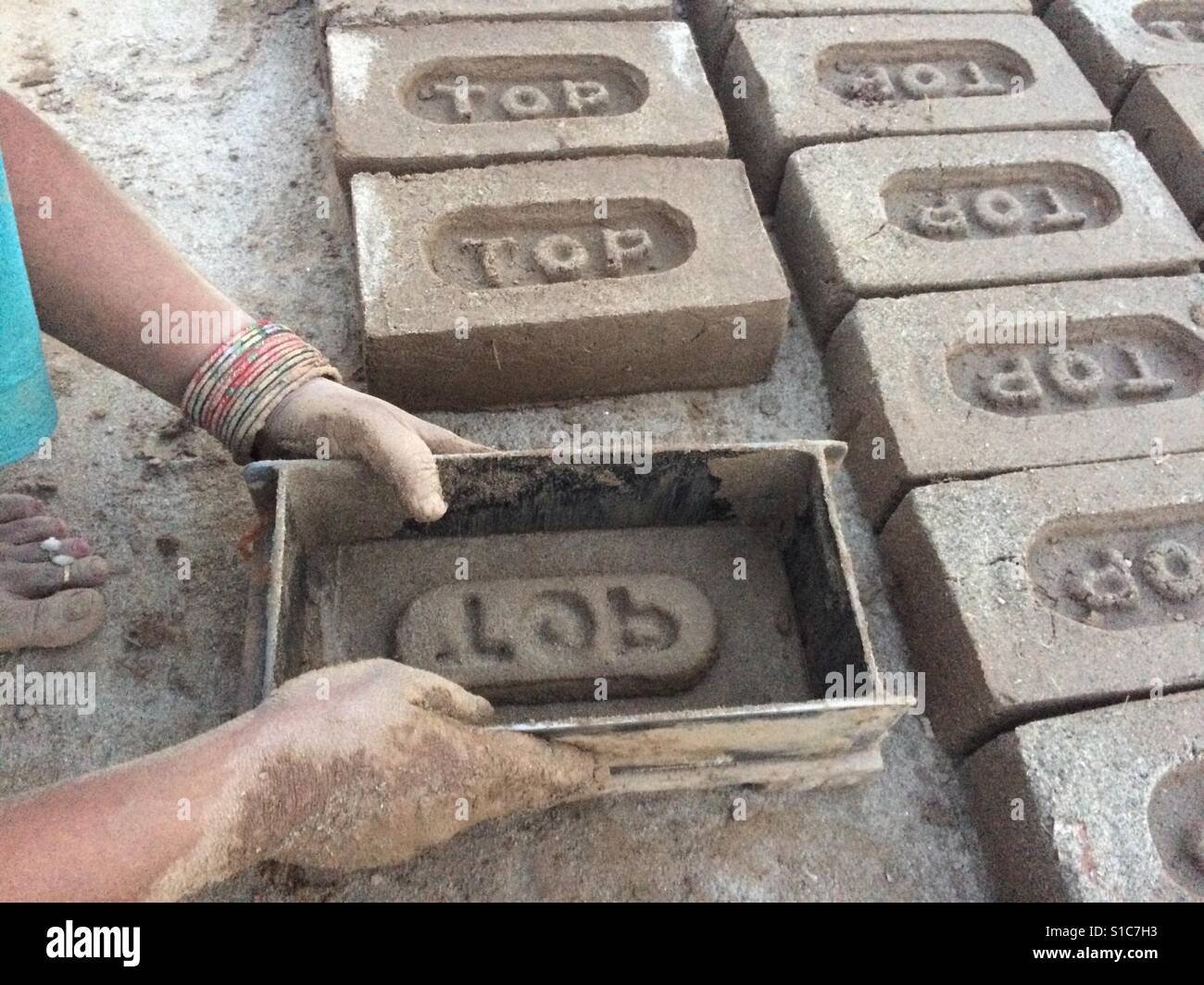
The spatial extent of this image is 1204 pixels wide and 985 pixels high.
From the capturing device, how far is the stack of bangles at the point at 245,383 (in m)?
2.03

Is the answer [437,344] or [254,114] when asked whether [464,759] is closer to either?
[437,344]

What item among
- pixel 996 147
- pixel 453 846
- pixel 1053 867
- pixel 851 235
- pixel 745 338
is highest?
pixel 996 147

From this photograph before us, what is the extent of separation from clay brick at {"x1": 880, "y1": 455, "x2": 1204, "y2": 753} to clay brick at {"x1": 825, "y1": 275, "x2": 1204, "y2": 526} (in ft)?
0.22

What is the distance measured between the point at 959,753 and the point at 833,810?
29 cm

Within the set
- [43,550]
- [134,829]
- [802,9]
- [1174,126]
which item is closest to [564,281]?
[43,550]

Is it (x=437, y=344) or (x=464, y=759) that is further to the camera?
(x=437, y=344)

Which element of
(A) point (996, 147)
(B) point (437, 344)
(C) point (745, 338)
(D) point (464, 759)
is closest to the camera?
(D) point (464, 759)

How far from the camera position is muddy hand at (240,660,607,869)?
151 cm

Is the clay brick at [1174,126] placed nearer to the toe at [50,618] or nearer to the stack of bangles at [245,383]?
the stack of bangles at [245,383]

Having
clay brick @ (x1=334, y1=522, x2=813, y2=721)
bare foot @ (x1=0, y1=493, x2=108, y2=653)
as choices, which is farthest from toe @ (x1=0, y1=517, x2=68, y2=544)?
clay brick @ (x1=334, y1=522, x2=813, y2=721)

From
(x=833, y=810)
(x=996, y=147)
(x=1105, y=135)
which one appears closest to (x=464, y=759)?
(x=833, y=810)

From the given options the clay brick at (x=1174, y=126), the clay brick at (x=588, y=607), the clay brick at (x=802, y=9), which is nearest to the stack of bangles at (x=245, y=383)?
the clay brick at (x=588, y=607)

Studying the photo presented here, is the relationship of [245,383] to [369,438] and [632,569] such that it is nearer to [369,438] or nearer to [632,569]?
[369,438]

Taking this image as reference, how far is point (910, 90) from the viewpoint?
301cm
